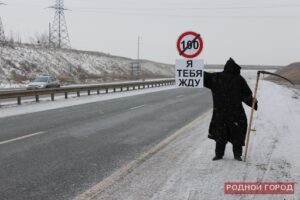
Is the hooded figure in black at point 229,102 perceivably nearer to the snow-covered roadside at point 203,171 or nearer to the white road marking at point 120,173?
the snow-covered roadside at point 203,171

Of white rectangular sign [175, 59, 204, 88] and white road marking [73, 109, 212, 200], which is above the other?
white rectangular sign [175, 59, 204, 88]

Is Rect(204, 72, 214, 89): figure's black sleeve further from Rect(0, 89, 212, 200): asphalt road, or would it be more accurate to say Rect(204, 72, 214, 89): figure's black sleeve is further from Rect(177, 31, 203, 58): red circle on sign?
Rect(0, 89, 212, 200): asphalt road

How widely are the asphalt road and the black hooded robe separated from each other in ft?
6.48

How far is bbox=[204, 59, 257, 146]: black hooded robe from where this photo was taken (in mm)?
6363

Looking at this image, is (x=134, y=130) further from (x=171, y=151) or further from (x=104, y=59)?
(x=104, y=59)

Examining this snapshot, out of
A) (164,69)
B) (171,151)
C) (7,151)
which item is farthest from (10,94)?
(164,69)

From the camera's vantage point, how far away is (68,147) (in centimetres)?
841

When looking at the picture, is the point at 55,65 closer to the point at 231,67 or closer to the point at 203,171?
the point at 231,67

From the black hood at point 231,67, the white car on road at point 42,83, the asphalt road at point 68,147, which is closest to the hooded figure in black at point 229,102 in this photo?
the black hood at point 231,67

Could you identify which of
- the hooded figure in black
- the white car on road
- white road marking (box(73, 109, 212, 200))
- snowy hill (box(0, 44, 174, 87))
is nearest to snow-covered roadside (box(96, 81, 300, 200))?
white road marking (box(73, 109, 212, 200))

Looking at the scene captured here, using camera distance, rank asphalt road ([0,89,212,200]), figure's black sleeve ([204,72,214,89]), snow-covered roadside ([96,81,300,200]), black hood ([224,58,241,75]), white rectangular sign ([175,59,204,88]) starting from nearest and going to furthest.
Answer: snow-covered roadside ([96,81,300,200])
asphalt road ([0,89,212,200])
black hood ([224,58,241,75])
figure's black sleeve ([204,72,214,89])
white rectangular sign ([175,59,204,88])

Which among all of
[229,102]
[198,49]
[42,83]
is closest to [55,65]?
[42,83]

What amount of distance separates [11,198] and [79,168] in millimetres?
1742

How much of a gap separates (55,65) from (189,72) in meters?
57.8
